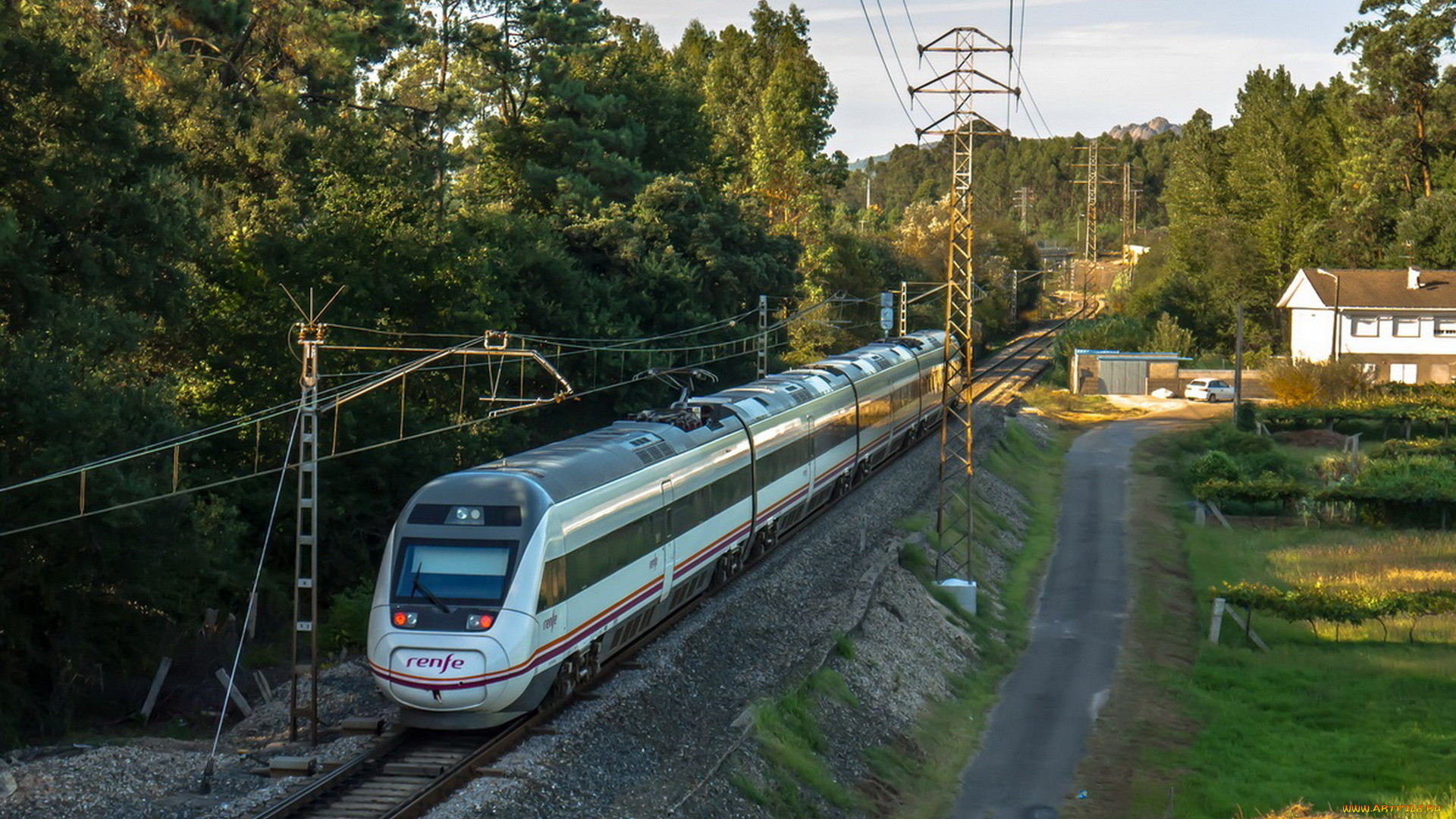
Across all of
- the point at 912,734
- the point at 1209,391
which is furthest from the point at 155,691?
the point at 1209,391

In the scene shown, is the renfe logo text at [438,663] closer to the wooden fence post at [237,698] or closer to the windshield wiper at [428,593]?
the windshield wiper at [428,593]

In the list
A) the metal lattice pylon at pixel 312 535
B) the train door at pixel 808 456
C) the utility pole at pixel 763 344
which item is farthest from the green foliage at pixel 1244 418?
the metal lattice pylon at pixel 312 535

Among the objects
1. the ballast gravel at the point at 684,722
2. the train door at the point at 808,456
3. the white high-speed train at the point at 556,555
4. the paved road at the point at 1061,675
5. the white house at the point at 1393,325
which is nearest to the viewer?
the ballast gravel at the point at 684,722

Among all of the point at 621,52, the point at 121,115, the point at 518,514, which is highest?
the point at 621,52

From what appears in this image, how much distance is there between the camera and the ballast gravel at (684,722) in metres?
16.5

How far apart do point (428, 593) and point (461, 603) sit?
45 cm

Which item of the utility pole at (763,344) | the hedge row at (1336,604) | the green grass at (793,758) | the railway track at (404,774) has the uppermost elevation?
the utility pole at (763,344)

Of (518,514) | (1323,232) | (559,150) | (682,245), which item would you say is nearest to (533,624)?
(518,514)

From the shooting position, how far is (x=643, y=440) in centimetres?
2439

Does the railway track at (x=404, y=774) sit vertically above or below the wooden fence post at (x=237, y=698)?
above

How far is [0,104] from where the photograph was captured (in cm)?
2772

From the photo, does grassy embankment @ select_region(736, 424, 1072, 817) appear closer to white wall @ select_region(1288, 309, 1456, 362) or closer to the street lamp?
the street lamp

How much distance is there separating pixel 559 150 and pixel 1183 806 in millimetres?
43166

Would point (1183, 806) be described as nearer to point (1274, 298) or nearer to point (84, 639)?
point (84, 639)
